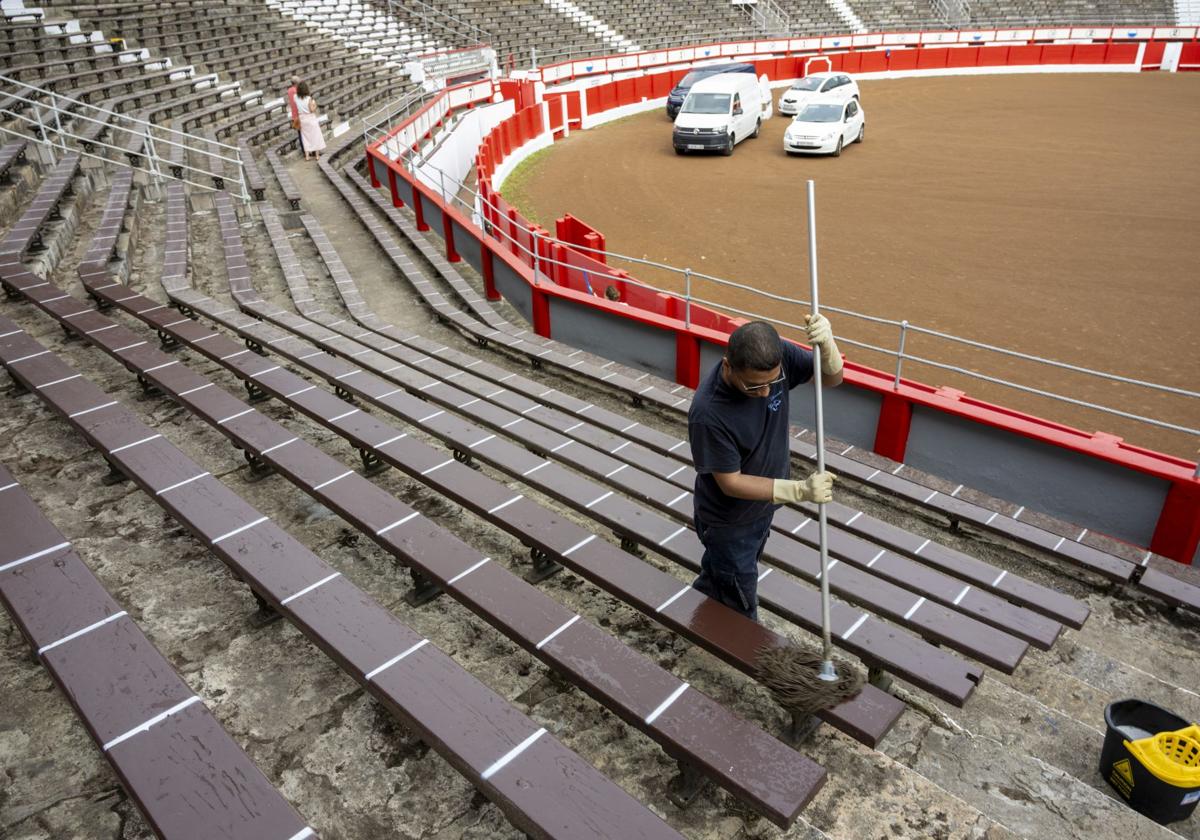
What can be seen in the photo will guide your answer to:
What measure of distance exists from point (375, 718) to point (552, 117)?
88.3ft

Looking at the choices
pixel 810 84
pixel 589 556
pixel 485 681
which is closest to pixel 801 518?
pixel 589 556

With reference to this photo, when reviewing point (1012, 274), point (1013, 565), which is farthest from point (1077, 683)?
point (1012, 274)

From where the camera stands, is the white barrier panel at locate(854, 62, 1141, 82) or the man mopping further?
the white barrier panel at locate(854, 62, 1141, 82)

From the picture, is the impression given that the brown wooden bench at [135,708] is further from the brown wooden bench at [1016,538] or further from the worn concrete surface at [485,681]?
the brown wooden bench at [1016,538]

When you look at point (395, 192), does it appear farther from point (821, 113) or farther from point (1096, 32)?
point (1096, 32)

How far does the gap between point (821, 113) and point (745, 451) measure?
2226 cm

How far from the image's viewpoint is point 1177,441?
878cm

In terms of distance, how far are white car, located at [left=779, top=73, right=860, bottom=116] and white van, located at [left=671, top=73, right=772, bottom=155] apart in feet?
11.1

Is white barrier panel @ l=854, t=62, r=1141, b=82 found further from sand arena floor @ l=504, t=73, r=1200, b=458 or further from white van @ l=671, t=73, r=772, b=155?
white van @ l=671, t=73, r=772, b=155

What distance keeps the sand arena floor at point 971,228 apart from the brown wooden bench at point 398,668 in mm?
8443

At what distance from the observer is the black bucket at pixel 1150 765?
11.3ft

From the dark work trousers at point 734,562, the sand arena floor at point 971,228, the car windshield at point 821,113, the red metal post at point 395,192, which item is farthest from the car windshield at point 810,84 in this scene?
the dark work trousers at point 734,562

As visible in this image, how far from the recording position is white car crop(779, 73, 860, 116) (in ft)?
89.8

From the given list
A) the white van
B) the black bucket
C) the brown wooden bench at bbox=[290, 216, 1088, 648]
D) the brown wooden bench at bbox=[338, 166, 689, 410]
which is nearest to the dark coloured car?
the white van
